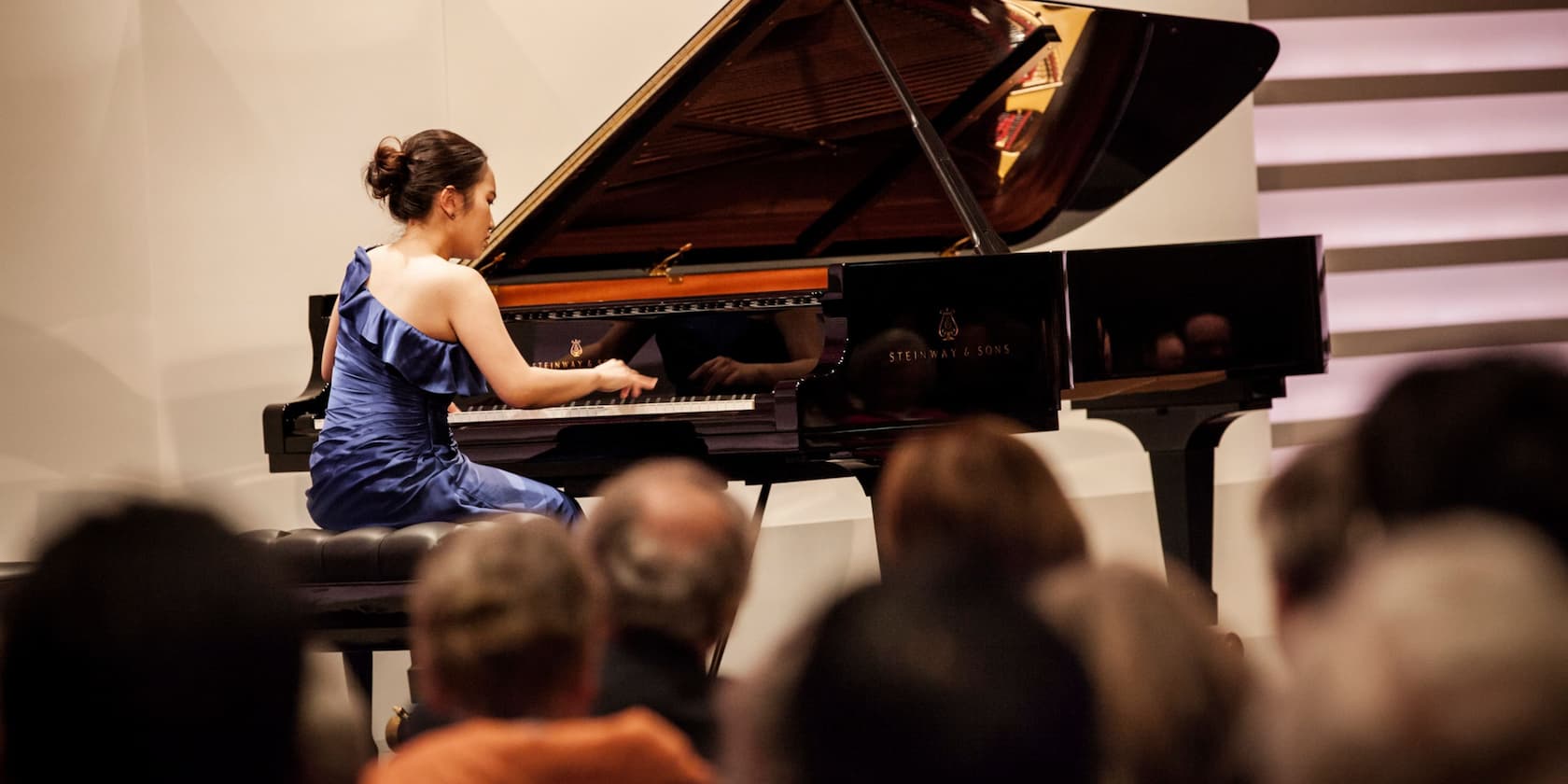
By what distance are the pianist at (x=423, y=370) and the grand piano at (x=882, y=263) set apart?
25 centimetres

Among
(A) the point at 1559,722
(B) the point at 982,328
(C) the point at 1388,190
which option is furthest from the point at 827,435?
(C) the point at 1388,190

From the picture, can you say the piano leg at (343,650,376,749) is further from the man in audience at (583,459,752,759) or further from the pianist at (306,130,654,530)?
the man in audience at (583,459,752,759)

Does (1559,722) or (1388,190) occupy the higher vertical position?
(1388,190)

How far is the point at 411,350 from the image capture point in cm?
328

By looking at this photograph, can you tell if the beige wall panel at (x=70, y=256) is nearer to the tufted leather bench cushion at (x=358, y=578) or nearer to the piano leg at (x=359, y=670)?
the piano leg at (x=359, y=670)

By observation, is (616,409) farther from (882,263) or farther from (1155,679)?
(1155,679)

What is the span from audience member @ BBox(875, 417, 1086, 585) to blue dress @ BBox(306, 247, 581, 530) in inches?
76.9

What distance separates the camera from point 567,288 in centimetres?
400

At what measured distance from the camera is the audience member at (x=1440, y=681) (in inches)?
23.3

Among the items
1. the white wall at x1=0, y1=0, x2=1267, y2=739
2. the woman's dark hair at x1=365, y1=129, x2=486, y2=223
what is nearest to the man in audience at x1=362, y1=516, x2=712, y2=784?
the woman's dark hair at x1=365, y1=129, x2=486, y2=223

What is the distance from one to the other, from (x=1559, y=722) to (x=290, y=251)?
511 centimetres

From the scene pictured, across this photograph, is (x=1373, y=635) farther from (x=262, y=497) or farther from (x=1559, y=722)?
(x=262, y=497)

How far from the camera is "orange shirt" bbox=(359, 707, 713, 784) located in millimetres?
1021

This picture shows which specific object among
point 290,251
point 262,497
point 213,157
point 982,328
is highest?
point 213,157
